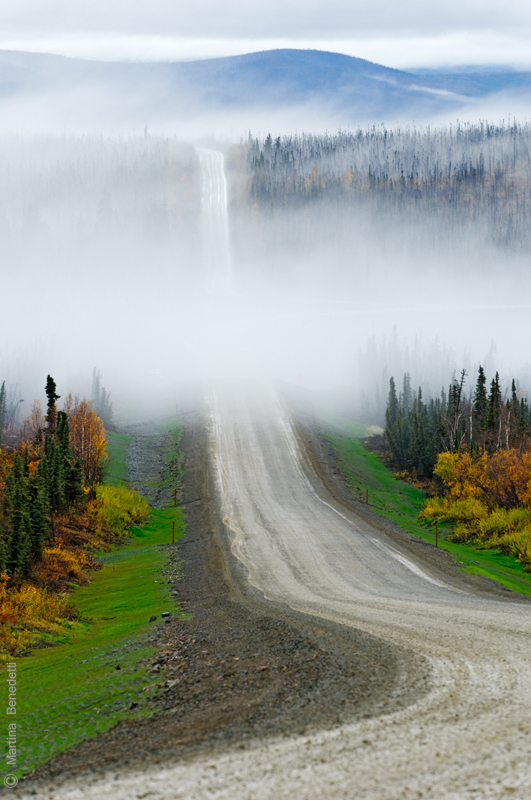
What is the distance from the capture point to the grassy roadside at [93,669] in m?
10.7

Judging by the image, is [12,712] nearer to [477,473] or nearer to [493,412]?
[477,473]

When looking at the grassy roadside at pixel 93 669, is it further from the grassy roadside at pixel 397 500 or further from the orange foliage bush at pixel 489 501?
the orange foliage bush at pixel 489 501

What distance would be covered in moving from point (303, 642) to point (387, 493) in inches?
1696

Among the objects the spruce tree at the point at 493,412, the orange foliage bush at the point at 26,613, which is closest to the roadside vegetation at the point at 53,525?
the orange foliage bush at the point at 26,613

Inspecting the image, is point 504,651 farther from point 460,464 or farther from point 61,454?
point 460,464

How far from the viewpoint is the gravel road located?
7.58 metres

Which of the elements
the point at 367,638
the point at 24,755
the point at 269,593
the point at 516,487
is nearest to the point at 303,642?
the point at 367,638

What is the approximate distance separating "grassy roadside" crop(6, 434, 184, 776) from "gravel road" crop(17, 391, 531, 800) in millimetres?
2846

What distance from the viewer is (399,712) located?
9375mm

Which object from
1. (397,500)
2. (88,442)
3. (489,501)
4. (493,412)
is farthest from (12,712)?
(493,412)

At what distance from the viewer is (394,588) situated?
2600 cm

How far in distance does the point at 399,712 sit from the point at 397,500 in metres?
→ 46.3

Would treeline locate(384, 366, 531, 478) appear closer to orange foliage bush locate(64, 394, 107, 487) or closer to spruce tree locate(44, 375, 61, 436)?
orange foliage bush locate(64, 394, 107, 487)

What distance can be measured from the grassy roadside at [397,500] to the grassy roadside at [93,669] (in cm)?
1665
